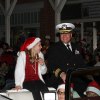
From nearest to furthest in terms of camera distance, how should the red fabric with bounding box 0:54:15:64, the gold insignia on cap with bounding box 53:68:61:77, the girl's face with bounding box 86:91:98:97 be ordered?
the girl's face with bounding box 86:91:98:97, the gold insignia on cap with bounding box 53:68:61:77, the red fabric with bounding box 0:54:15:64

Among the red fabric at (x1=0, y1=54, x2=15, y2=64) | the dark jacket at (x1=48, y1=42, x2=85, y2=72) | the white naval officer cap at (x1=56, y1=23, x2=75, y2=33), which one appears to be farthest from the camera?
the red fabric at (x1=0, y1=54, x2=15, y2=64)

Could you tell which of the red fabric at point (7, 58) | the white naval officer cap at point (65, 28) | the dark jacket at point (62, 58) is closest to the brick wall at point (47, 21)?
the red fabric at point (7, 58)

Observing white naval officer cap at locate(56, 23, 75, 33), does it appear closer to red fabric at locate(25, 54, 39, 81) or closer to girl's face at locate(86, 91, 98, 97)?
red fabric at locate(25, 54, 39, 81)

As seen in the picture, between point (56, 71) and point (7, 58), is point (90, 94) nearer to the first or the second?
point (56, 71)

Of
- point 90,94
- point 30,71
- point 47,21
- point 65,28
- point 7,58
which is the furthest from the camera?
point 47,21

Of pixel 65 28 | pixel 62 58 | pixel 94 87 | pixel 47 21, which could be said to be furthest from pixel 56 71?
pixel 47 21

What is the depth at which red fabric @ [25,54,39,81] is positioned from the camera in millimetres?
6336

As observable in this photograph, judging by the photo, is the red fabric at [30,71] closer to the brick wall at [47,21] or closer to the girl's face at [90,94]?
the girl's face at [90,94]

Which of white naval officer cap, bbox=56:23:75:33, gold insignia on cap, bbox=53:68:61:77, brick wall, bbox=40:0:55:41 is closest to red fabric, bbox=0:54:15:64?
white naval officer cap, bbox=56:23:75:33

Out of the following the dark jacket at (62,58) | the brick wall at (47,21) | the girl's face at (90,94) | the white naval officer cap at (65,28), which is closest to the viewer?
the girl's face at (90,94)

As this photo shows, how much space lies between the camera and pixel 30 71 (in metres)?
6.36

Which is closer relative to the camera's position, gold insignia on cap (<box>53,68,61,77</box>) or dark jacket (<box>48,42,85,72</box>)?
gold insignia on cap (<box>53,68,61,77</box>)

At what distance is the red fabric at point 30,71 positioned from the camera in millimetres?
6336

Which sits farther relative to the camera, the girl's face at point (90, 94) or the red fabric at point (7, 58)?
the red fabric at point (7, 58)
